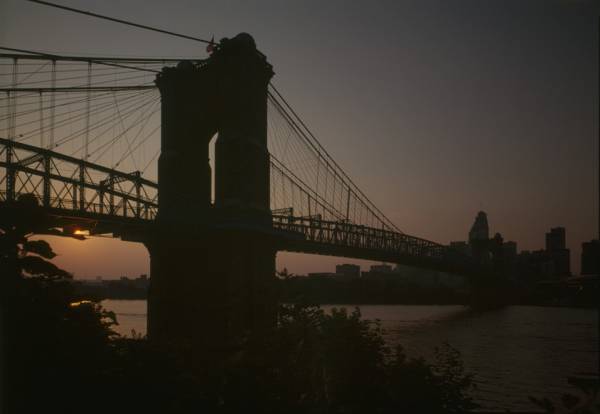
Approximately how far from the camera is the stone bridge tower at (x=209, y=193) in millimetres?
29953

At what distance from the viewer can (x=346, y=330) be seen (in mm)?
11906

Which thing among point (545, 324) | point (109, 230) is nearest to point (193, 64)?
point (109, 230)

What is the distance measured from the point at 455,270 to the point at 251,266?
78.9 meters

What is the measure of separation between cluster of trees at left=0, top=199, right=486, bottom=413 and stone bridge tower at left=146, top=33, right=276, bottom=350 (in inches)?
644

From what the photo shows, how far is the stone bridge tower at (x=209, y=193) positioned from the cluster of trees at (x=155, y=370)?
1636 cm

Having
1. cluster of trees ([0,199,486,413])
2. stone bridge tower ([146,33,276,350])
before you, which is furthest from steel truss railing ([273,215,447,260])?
cluster of trees ([0,199,486,413])

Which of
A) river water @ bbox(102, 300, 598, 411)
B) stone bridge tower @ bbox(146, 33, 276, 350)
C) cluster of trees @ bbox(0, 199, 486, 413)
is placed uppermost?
stone bridge tower @ bbox(146, 33, 276, 350)

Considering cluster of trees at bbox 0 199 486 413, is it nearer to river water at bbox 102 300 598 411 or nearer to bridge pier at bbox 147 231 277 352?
river water at bbox 102 300 598 411

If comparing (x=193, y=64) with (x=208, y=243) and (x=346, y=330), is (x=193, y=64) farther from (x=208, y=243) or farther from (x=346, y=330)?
(x=346, y=330)

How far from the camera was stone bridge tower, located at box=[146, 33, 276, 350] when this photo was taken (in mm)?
29953

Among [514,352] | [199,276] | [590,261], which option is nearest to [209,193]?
[199,276]

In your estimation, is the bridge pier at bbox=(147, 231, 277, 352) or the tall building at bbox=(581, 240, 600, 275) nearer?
the tall building at bbox=(581, 240, 600, 275)

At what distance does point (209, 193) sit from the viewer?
3356 cm

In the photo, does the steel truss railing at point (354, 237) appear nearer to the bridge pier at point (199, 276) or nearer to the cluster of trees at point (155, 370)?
the bridge pier at point (199, 276)
